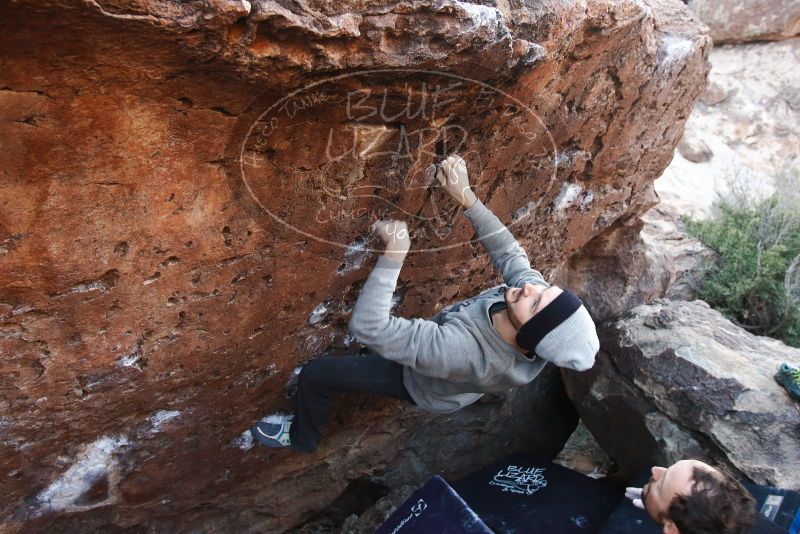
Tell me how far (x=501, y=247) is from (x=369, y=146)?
24.2 inches

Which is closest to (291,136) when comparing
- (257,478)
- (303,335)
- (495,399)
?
(303,335)

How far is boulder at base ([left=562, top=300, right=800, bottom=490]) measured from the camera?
260cm

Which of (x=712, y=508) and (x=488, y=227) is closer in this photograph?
(x=712, y=508)

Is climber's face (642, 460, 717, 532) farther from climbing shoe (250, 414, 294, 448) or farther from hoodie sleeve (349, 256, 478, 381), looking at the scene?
climbing shoe (250, 414, 294, 448)

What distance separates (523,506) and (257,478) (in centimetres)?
→ 107

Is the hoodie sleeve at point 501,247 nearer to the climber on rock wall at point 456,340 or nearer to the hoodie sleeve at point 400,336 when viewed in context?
the climber on rock wall at point 456,340

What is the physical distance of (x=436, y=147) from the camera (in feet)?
6.79

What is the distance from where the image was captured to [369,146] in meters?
1.91

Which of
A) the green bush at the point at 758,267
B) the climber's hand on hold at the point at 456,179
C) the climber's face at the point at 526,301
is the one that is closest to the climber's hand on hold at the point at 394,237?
the climber's hand on hold at the point at 456,179

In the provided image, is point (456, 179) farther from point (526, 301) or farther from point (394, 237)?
point (526, 301)

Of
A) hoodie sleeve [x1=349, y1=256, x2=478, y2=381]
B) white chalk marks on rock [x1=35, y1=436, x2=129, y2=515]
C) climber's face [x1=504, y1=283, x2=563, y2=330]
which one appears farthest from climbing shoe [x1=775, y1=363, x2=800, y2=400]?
white chalk marks on rock [x1=35, y1=436, x2=129, y2=515]

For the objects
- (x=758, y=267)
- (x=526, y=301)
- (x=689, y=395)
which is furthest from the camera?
(x=758, y=267)

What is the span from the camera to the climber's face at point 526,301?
72.7 inches

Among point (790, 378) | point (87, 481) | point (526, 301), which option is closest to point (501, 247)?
point (526, 301)
